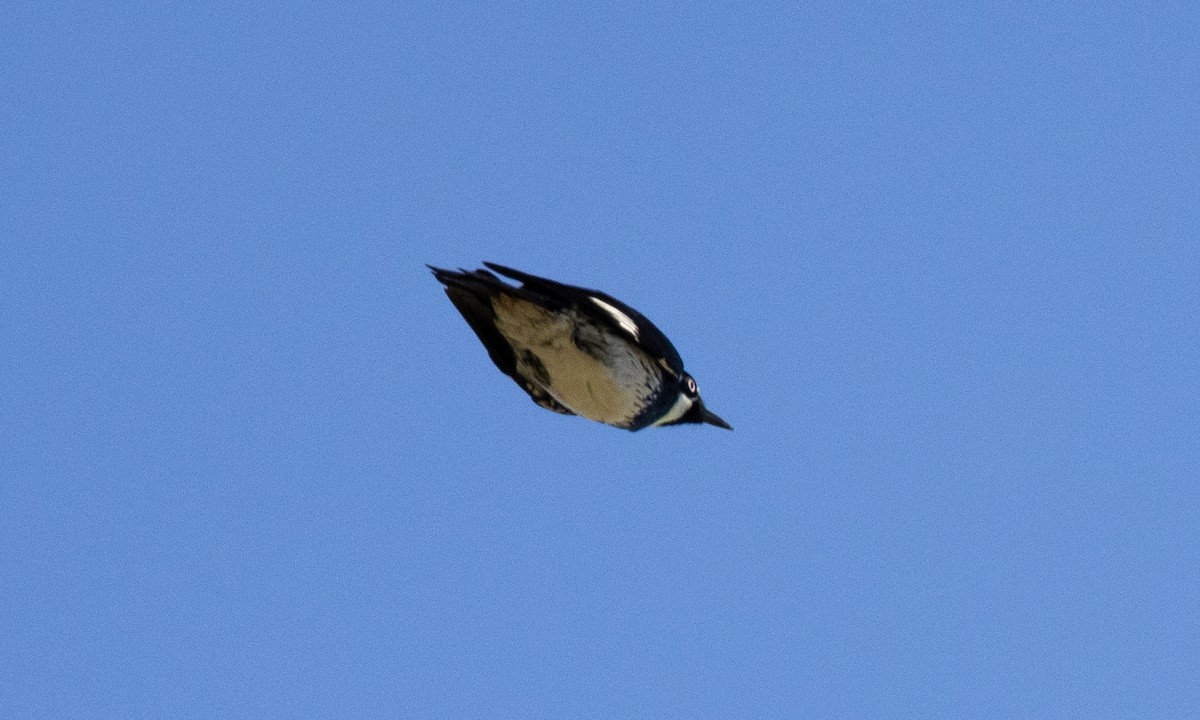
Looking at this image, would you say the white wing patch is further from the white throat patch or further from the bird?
the white throat patch

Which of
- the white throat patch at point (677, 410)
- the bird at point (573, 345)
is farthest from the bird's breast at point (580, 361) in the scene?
the white throat patch at point (677, 410)

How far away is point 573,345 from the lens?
1380cm

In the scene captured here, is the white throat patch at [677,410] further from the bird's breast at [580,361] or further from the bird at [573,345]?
the bird's breast at [580,361]

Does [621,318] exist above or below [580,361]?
above

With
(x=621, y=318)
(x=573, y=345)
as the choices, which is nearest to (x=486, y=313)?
(x=573, y=345)

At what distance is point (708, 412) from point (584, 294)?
3.02m

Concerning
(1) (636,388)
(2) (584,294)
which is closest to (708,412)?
(1) (636,388)

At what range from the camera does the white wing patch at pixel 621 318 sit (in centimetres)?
1349

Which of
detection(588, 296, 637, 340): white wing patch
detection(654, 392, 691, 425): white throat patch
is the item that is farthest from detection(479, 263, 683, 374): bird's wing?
detection(654, 392, 691, 425): white throat patch

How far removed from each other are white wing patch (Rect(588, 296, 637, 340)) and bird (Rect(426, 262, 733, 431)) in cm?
1

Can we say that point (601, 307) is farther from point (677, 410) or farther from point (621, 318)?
point (677, 410)

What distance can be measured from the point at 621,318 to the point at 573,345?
17.6 inches

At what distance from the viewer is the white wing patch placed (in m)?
13.5

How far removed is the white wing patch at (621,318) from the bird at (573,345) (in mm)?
11
